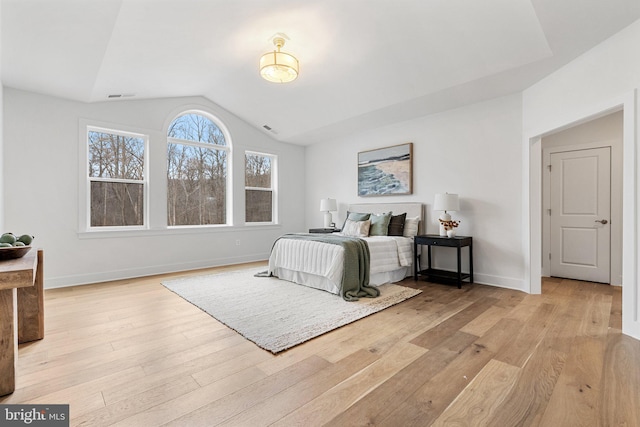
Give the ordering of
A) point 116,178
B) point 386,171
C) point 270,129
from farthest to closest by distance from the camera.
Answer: point 270,129
point 386,171
point 116,178

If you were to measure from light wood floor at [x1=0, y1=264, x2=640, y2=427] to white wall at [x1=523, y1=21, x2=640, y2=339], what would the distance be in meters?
0.69

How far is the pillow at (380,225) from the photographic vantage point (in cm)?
454

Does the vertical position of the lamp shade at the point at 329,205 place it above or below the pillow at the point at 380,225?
above

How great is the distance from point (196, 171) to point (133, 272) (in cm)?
193

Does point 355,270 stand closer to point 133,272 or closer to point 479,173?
point 479,173

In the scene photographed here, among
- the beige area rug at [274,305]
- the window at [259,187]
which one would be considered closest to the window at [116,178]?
the beige area rug at [274,305]

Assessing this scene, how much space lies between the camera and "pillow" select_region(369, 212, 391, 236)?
14.9 ft

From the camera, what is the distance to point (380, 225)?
4582 millimetres

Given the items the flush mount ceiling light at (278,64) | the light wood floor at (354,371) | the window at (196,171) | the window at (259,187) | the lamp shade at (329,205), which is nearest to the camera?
the light wood floor at (354,371)

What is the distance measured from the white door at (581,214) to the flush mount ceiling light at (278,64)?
408 centimetres

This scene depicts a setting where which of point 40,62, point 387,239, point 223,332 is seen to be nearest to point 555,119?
point 387,239

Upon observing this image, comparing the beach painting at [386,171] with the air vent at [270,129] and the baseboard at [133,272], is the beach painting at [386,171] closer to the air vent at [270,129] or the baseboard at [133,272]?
the air vent at [270,129]

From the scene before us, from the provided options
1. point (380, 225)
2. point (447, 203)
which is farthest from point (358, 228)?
point (447, 203)

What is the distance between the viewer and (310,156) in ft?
22.0
